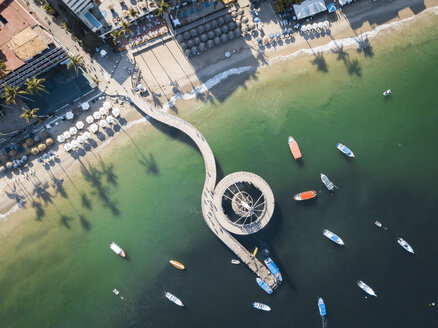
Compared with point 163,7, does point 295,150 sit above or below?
below

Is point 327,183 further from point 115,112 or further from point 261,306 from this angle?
point 115,112

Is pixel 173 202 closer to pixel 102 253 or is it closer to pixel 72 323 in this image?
pixel 102 253

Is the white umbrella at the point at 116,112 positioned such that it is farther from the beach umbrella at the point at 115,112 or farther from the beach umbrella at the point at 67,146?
the beach umbrella at the point at 67,146

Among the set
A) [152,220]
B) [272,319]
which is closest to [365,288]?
[272,319]

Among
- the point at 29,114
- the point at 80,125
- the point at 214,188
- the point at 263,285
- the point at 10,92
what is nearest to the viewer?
the point at 10,92

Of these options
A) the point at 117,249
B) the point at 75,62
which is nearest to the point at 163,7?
the point at 75,62

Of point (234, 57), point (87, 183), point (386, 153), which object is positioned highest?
point (234, 57)

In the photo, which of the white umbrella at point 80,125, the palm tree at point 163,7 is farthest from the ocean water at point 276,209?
the palm tree at point 163,7
